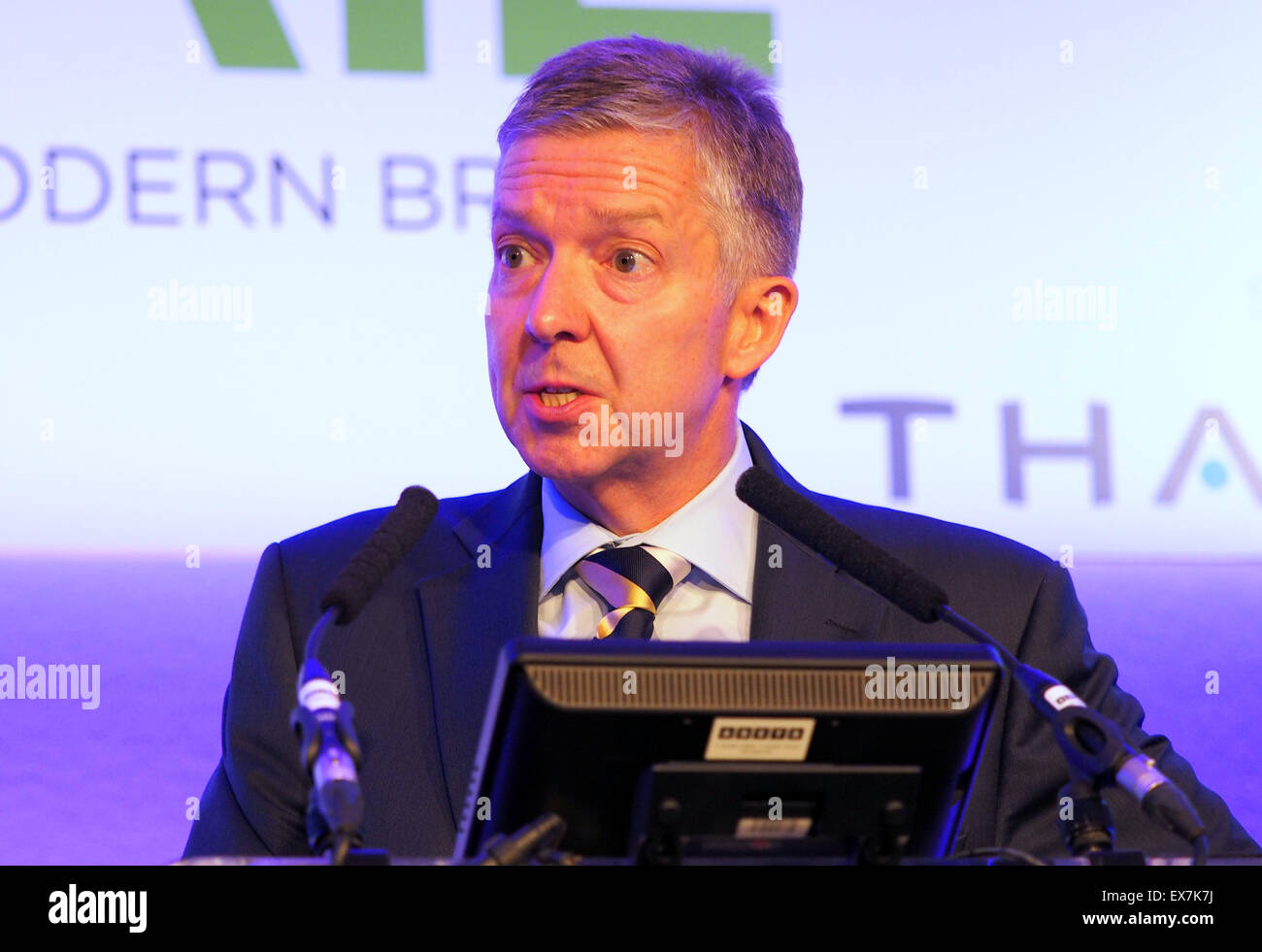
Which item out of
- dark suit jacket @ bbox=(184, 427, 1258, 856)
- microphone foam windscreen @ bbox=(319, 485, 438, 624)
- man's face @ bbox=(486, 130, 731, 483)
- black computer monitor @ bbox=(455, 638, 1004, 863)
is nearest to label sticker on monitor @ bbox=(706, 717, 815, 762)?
black computer monitor @ bbox=(455, 638, 1004, 863)

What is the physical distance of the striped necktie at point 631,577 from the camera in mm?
2268

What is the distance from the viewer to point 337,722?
1.36 m

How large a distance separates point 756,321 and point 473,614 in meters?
0.69

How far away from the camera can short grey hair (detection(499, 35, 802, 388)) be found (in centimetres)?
237

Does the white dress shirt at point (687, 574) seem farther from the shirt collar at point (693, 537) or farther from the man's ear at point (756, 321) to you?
the man's ear at point (756, 321)

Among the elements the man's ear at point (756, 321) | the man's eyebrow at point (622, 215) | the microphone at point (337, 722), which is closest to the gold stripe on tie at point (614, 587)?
the man's ear at point (756, 321)

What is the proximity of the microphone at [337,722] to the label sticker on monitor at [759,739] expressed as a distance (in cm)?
31

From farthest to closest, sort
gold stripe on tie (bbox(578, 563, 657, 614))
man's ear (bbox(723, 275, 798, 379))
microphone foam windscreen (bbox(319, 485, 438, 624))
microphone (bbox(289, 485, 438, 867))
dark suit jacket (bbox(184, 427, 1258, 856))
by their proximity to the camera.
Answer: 1. man's ear (bbox(723, 275, 798, 379))
2. gold stripe on tie (bbox(578, 563, 657, 614))
3. dark suit jacket (bbox(184, 427, 1258, 856))
4. microphone foam windscreen (bbox(319, 485, 438, 624))
5. microphone (bbox(289, 485, 438, 867))

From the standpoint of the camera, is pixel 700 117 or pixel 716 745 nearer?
pixel 716 745

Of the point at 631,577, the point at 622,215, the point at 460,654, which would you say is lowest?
the point at 460,654

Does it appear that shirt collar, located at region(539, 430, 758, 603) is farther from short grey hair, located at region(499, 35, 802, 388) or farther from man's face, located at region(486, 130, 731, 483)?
short grey hair, located at region(499, 35, 802, 388)

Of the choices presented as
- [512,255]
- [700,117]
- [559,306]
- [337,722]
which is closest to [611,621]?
[559,306]

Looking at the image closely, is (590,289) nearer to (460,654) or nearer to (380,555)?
(460,654)

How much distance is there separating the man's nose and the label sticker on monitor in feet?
3.44
